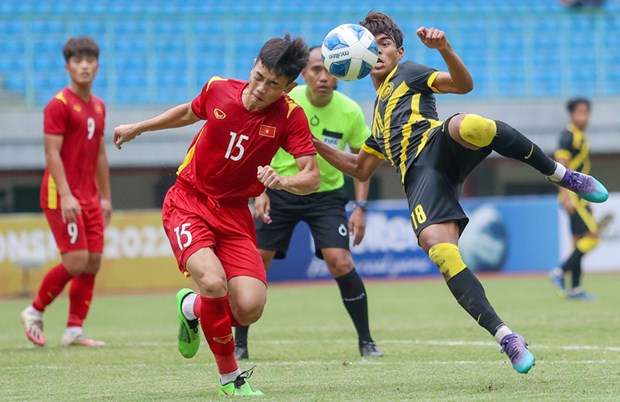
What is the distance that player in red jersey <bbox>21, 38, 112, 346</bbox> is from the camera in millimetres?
9305

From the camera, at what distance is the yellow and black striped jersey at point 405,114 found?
6.75 m

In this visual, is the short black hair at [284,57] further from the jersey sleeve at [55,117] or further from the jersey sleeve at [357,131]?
the jersey sleeve at [55,117]

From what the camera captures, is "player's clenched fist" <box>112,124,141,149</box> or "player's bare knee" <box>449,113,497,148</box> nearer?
"player's bare knee" <box>449,113,497,148</box>

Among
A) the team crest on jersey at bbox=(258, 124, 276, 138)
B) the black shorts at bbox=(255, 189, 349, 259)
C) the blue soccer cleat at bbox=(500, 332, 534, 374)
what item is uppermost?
the team crest on jersey at bbox=(258, 124, 276, 138)

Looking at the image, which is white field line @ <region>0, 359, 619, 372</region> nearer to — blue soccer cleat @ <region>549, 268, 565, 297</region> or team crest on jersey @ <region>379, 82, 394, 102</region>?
team crest on jersey @ <region>379, 82, 394, 102</region>

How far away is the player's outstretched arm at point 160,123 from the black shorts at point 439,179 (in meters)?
1.42

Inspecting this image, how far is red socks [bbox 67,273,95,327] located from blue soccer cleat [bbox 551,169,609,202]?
186 inches

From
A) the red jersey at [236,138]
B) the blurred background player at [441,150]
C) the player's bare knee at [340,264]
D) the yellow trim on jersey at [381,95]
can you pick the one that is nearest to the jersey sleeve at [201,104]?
the red jersey at [236,138]

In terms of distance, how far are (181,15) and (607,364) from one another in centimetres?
1649

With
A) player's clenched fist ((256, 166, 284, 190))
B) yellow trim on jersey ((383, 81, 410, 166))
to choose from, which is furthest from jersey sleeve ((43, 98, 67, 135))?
player's clenched fist ((256, 166, 284, 190))

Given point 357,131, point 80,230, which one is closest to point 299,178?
point 357,131

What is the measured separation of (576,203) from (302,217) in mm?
6777

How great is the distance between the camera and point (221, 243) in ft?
21.5

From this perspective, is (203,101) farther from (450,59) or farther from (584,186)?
(584,186)
